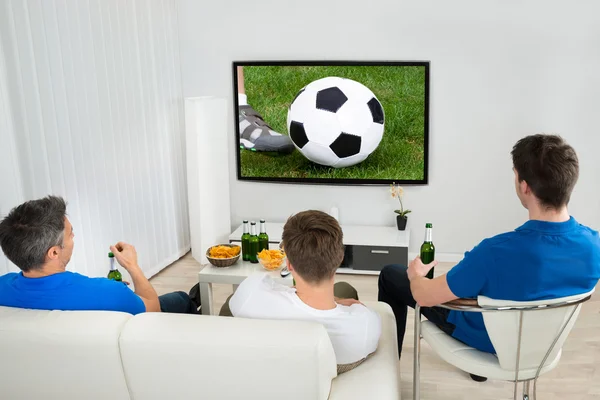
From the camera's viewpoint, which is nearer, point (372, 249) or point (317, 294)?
point (317, 294)

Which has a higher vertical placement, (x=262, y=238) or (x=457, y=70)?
(x=457, y=70)

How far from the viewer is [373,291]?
14.1ft

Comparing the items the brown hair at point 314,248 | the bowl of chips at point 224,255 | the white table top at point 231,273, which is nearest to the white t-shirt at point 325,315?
the brown hair at point 314,248

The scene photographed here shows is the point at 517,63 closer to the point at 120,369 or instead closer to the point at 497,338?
the point at 497,338

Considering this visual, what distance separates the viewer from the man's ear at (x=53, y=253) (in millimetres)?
2202

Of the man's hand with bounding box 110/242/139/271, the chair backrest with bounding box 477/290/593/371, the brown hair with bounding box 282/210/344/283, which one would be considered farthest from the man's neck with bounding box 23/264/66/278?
the chair backrest with bounding box 477/290/593/371

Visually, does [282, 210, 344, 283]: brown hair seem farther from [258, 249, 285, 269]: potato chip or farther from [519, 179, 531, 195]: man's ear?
[258, 249, 285, 269]: potato chip

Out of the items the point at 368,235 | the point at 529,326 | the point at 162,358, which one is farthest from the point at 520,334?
the point at 368,235

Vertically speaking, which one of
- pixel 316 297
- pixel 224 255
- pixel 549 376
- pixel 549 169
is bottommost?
pixel 549 376

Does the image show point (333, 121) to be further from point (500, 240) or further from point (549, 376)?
point (500, 240)

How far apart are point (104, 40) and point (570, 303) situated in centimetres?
319

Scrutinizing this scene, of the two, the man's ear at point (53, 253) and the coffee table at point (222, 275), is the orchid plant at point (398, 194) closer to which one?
the coffee table at point (222, 275)

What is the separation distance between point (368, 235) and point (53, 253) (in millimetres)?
2859

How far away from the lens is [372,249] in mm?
4543
